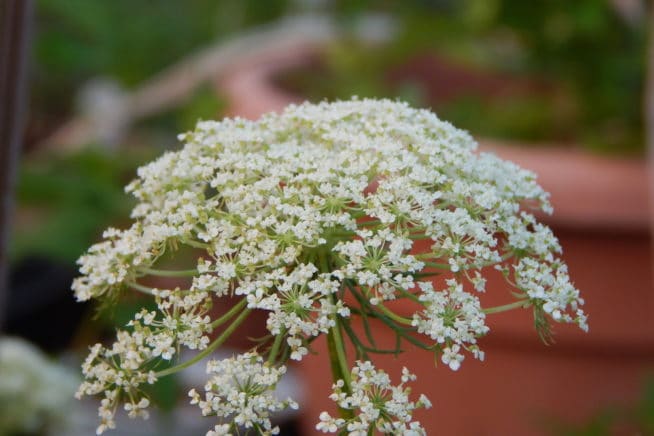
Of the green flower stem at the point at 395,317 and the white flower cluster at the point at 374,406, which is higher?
the green flower stem at the point at 395,317

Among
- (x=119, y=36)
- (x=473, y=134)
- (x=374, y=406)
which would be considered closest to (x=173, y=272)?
(x=374, y=406)

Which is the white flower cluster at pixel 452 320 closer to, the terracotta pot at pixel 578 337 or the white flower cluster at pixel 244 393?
the white flower cluster at pixel 244 393

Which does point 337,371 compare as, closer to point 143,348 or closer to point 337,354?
point 337,354

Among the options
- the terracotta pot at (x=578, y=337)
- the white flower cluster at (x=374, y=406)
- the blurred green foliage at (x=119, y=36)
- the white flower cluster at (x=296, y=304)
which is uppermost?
the blurred green foliage at (x=119, y=36)

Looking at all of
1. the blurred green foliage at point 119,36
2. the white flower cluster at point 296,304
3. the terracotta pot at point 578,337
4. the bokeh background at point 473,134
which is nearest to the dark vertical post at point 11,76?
the bokeh background at point 473,134

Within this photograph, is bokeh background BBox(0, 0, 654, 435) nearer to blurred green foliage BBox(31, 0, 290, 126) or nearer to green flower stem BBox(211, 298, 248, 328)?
blurred green foliage BBox(31, 0, 290, 126)

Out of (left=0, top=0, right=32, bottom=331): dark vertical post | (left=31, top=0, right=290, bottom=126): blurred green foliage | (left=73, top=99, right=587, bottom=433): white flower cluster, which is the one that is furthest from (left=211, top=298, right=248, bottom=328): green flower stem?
(left=31, top=0, right=290, bottom=126): blurred green foliage

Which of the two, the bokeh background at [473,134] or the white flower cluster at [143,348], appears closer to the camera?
the white flower cluster at [143,348]
